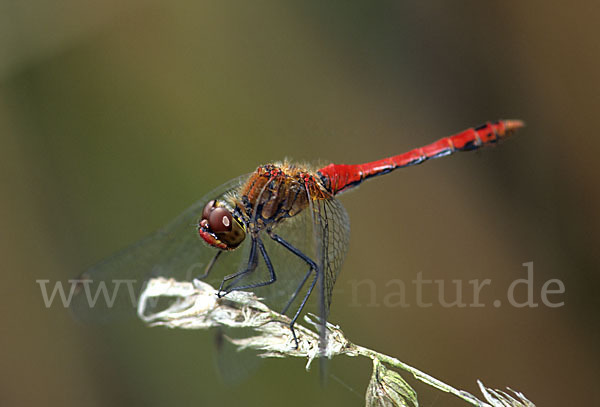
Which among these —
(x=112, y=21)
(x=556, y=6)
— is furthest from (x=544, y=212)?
(x=112, y=21)

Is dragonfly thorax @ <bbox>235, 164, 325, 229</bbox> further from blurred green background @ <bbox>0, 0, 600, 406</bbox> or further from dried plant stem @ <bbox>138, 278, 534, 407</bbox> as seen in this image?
blurred green background @ <bbox>0, 0, 600, 406</bbox>

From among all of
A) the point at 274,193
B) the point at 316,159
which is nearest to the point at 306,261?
the point at 274,193

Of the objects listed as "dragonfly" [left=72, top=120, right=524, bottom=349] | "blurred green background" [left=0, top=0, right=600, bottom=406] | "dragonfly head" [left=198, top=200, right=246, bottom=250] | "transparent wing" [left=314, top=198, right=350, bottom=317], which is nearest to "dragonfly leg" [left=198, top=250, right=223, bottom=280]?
"dragonfly" [left=72, top=120, right=524, bottom=349]

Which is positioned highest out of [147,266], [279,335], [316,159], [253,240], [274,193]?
[316,159]

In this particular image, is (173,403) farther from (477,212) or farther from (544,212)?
(544,212)

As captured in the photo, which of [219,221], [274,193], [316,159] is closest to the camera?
[219,221]

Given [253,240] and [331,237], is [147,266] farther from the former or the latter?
[331,237]
